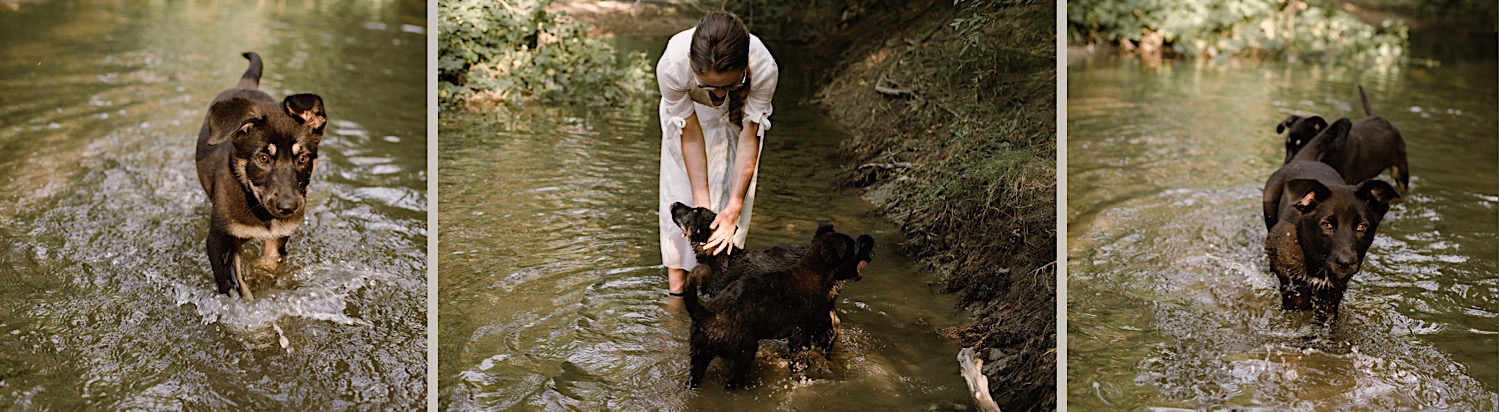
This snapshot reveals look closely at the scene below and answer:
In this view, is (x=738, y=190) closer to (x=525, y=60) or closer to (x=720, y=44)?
(x=720, y=44)

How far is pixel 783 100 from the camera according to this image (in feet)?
29.4

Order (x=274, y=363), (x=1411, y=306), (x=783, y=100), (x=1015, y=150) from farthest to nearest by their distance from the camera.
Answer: (x=783, y=100) < (x=1411, y=306) < (x=1015, y=150) < (x=274, y=363)

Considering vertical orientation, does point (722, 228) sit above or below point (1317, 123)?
below

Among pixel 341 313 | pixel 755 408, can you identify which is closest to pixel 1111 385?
pixel 755 408

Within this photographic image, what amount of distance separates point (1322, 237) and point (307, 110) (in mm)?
4607

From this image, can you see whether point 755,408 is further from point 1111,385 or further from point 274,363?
point 274,363

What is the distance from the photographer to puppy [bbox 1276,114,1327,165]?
686 centimetres

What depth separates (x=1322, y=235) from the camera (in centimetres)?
529

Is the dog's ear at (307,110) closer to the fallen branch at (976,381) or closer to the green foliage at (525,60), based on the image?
the green foliage at (525,60)

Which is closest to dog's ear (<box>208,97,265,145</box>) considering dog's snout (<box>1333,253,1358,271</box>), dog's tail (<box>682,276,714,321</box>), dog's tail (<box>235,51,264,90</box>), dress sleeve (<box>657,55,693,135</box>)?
dog's tail (<box>235,51,264,90</box>)

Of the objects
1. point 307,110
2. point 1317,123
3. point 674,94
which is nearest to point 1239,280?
point 1317,123

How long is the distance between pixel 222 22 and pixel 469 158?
37.0ft

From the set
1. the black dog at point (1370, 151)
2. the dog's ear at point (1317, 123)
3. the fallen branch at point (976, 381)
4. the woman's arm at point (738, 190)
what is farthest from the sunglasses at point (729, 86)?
the black dog at point (1370, 151)

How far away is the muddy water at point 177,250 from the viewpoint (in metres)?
4.52
